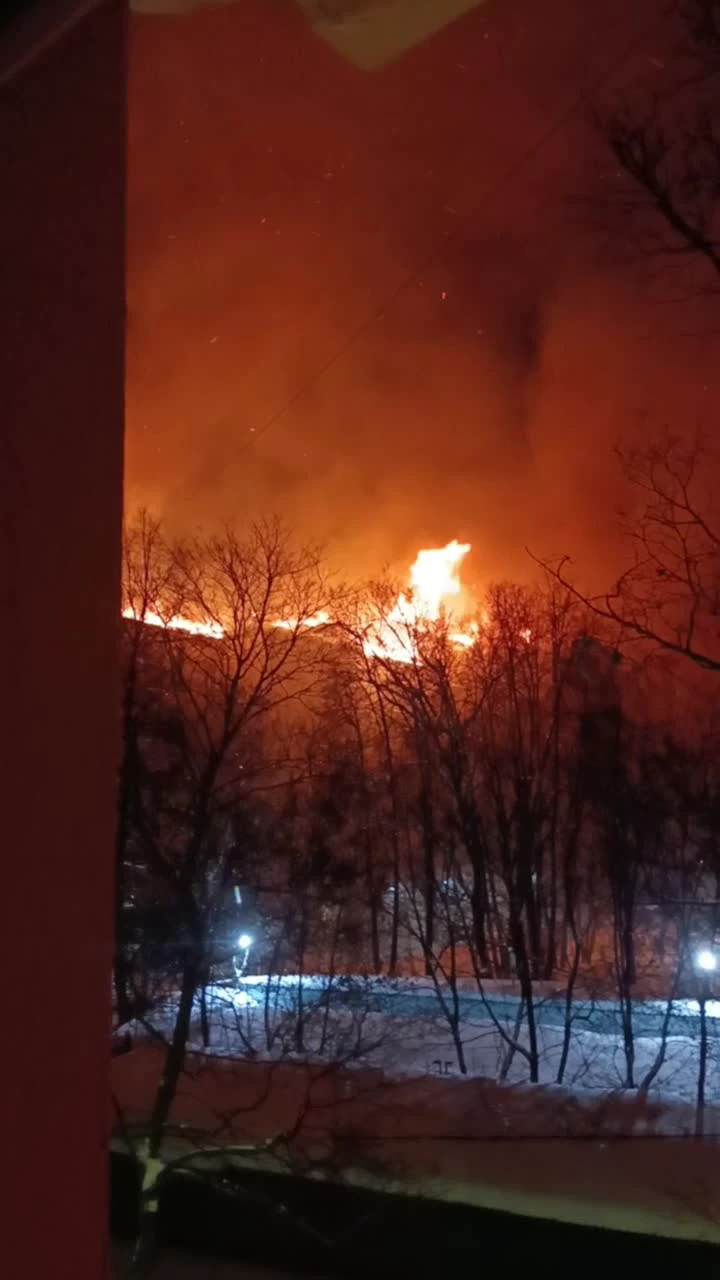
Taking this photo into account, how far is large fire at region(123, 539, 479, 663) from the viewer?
2443 mm

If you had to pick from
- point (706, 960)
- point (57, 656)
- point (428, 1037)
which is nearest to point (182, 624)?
point (428, 1037)

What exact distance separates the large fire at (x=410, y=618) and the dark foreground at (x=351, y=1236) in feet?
3.98

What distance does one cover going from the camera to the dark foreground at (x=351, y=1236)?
7.36 ft

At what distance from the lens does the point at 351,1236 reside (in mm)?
2270

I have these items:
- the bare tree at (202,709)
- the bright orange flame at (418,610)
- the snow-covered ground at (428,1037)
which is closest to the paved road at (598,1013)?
the snow-covered ground at (428,1037)

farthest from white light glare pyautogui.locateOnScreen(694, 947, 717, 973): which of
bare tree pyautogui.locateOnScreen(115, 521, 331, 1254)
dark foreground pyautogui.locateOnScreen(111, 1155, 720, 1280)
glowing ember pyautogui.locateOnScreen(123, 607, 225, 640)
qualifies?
glowing ember pyautogui.locateOnScreen(123, 607, 225, 640)

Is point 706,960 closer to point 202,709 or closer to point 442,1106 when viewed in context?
point 442,1106

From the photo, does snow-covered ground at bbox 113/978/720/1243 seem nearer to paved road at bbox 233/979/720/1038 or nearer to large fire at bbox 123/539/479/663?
paved road at bbox 233/979/720/1038

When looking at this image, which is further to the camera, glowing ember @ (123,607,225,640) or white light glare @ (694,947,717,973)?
white light glare @ (694,947,717,973)

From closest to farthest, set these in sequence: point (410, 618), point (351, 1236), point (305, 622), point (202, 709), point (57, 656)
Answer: point (57, 656) < point (351, 1236) < point (202, 709) < point (305, 622) < point (410, 618)

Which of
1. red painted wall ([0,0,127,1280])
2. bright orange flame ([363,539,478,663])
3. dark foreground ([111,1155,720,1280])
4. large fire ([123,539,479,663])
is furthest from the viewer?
bright orange flame ([363,539,478,663])

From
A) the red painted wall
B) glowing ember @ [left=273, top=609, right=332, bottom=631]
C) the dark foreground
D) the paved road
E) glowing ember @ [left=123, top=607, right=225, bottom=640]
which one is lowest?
the dark foreground

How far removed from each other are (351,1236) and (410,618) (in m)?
1.40

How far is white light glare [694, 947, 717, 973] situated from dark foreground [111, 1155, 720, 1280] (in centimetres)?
62
